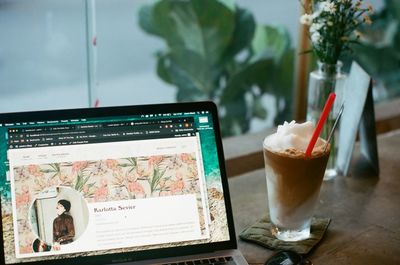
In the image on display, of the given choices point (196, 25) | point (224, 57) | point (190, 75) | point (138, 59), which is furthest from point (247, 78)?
point (138, 59)

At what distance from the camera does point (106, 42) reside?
91.5 inches

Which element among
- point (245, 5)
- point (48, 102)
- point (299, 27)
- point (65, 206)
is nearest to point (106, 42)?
point (48, 102)

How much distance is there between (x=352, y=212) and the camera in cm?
140

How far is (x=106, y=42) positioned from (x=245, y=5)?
2.09 feet

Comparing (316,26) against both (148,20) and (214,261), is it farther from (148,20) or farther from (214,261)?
(148,20)

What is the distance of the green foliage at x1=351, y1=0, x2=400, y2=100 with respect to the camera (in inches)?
121

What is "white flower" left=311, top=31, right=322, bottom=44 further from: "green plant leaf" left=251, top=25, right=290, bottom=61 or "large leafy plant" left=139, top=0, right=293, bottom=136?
"green plant leaf" left=251, top=25, right=290, bottom=61

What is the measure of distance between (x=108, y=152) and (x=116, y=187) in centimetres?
7

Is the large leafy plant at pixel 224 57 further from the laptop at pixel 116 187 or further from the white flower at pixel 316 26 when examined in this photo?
the laptop at pixel 116 187

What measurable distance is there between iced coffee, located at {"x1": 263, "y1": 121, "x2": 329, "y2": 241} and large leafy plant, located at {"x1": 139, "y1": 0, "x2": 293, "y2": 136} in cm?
129

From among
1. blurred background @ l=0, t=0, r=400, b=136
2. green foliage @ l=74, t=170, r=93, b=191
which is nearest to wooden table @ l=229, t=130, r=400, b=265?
green foliage @ l=74, t=170, r=93, b=191

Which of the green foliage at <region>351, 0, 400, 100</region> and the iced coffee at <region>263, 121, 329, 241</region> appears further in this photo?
the green foliage at <region>351, 0, 400, 100</region>

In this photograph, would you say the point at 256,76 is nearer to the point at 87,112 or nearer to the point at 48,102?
the point at 48,102

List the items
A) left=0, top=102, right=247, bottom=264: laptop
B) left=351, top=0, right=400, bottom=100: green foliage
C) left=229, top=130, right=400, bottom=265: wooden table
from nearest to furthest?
left=0, top=102, right=247, bottom=264: laptop
left=229, top=130, right=400, bottom=265: wooden table
left=351, top=0, right=400, bottom=100: green foliage
